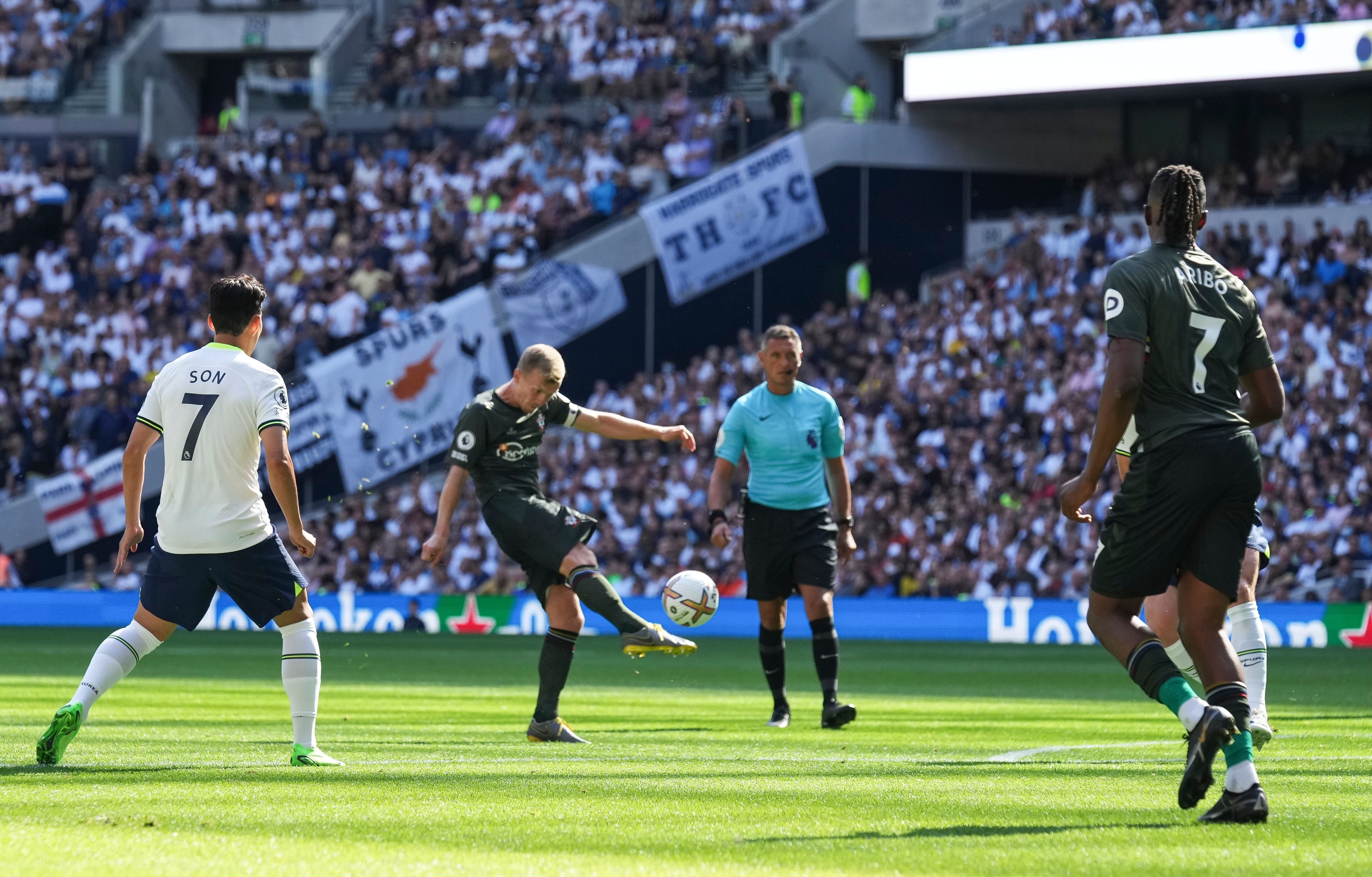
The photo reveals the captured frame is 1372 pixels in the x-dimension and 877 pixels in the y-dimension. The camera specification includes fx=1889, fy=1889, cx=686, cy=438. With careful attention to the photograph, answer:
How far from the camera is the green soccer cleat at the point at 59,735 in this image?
25.9 ft

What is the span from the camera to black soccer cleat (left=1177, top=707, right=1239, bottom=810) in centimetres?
600

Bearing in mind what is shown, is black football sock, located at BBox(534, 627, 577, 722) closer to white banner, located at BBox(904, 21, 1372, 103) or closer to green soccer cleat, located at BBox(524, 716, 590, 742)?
green soccer cleat, located at BBox(524, 716, 590, 742)

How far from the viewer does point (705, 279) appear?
107 ft

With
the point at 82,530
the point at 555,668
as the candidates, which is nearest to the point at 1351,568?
the point at 555,668

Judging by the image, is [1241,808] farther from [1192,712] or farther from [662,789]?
[662,789]

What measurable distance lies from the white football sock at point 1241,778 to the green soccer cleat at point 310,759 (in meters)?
3.83

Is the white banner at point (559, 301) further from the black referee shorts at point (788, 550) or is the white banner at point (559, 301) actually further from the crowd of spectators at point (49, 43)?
the black referee shorts at point (788, 550)

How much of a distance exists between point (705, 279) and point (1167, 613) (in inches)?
923

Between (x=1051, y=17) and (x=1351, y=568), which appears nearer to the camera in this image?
(x=1351, y=568)

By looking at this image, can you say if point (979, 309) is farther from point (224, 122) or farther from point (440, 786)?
point (440, 786)

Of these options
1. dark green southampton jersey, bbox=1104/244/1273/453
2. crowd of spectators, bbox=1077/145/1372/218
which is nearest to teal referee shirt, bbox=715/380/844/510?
dark green southampton jersey, bbox=1104/244/1273/453

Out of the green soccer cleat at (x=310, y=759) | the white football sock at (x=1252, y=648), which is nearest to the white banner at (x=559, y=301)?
the white football sock at (x=1252, y=648)

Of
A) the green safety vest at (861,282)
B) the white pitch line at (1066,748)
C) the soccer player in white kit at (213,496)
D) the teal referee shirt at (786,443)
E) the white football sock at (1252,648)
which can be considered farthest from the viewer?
the green safety vest at (861,282)

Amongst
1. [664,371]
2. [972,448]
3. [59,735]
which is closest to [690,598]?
[59,735]
